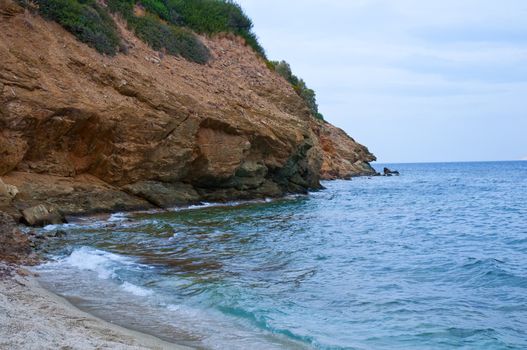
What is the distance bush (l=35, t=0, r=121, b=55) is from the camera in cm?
2108

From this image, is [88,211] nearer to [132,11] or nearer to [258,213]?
[258,213]

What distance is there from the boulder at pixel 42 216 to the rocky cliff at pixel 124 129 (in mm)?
269

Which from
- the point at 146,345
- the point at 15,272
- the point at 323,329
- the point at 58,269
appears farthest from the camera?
the point at 58,269

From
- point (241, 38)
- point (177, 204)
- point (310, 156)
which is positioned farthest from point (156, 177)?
point (241, 38)

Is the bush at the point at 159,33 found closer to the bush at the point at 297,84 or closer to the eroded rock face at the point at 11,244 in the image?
the bush at the point at 297,84

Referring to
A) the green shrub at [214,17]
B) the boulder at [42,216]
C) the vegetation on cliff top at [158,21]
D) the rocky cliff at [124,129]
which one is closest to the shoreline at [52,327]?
the boulder at [42,216]

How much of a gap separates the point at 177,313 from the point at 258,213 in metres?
13.8

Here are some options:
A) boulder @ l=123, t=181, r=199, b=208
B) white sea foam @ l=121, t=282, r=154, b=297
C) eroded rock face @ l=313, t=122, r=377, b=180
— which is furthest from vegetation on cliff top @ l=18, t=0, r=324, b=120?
eroded rock face @ l=313, t=122, r=377, b=180

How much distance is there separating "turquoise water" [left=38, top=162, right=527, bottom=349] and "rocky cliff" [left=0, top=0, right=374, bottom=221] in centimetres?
236

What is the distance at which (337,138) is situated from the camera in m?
68.7

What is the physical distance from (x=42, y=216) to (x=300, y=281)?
8.50m

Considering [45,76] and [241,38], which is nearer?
[45,76]

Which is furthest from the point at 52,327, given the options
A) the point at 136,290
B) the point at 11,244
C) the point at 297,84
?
the point at 297,84

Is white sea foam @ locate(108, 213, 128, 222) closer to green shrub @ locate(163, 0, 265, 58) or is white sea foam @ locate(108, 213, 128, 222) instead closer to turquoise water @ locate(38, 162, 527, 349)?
turquoise water @ locate(38, 162, 527, 349)
